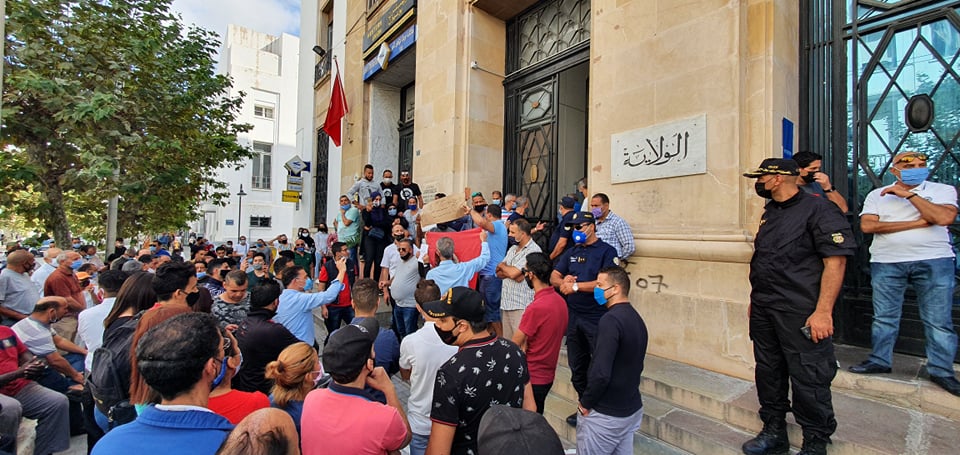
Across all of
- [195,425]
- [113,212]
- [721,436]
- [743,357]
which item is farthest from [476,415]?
[113,212]

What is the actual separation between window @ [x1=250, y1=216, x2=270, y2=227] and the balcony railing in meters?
19.5

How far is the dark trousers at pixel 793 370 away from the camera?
8.61ft

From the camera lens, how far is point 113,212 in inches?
388

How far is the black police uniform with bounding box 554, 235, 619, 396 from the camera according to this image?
3287 millimetres

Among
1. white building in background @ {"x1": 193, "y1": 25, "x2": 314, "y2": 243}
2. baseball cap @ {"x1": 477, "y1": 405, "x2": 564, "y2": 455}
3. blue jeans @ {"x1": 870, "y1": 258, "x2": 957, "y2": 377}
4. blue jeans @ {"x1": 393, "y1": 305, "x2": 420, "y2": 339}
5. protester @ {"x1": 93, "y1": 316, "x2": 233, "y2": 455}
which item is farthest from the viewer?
white building in background @ {"x1": 193, "y1": 25, "x2": 314, "y2": 243}

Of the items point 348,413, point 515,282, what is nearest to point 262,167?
point 515,282

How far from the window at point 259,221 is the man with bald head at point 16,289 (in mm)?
28474

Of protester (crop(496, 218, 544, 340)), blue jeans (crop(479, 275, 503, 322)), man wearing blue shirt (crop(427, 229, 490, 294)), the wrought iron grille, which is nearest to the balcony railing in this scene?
the wrought iron grille

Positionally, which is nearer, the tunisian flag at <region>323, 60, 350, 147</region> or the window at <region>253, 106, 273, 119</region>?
the tunisian flag at <region>323, 60, 350, 147</region>

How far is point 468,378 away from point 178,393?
3.89 ft

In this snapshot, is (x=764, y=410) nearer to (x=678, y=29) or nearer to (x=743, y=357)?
(x=743, y=357)

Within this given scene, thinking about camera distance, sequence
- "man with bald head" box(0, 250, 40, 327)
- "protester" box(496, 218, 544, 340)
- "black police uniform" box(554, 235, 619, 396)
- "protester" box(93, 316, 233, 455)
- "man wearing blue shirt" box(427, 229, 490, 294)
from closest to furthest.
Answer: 1. "protester" box(93, 316, 233, 455)
2. "black police uniform" box(554, 235, 619, 396)
3. "protester" box(496, 218, 544, 340)
4. "man wearing blue shirt" box(427, 229, 490, 294)
5. "man with bald head" box(0, 250, 40, 327)

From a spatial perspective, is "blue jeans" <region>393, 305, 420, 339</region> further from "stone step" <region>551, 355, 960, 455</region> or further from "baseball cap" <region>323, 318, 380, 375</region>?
"baseball cap" <region>323, 318, 380, 375</region>

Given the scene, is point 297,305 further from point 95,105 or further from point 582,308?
point 95,105
